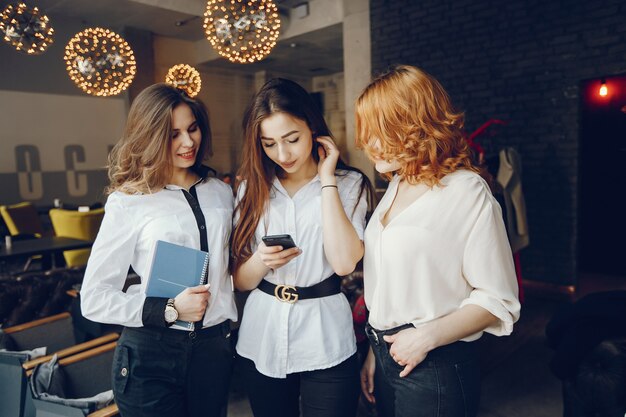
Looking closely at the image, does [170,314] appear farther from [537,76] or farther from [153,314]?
[537,76]

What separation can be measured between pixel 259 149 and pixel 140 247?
445 mm

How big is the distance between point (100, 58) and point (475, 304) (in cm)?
399

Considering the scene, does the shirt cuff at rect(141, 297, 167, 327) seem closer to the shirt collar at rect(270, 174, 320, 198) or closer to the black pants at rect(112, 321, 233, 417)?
the black pants at rect(112, 321, 233, 417)

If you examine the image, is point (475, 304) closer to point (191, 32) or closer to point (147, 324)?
point (147, 324)

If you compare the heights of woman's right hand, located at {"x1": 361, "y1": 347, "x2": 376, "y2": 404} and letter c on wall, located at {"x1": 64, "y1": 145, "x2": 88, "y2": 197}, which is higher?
letter c on wall, located at {"x1": 64, "y1": 145, "x2": 88, "y2": 197}

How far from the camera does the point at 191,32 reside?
8562 mm

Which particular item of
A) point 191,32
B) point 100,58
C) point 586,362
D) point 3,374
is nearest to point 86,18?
point 191,32

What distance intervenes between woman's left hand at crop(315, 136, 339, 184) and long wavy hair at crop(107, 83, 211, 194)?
0.43 metres

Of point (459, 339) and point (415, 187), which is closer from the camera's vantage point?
point (459, 339)

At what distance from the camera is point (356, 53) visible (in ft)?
21.3

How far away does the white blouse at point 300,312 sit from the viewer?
1325 millimetres

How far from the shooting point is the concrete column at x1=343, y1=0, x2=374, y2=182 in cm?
642

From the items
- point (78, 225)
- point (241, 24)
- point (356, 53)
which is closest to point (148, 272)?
point (241, 24)


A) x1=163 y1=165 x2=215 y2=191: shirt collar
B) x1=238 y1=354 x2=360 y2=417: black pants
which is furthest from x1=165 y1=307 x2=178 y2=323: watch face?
x1=163 y1=165 x2=215 y2=191: shirt collar
